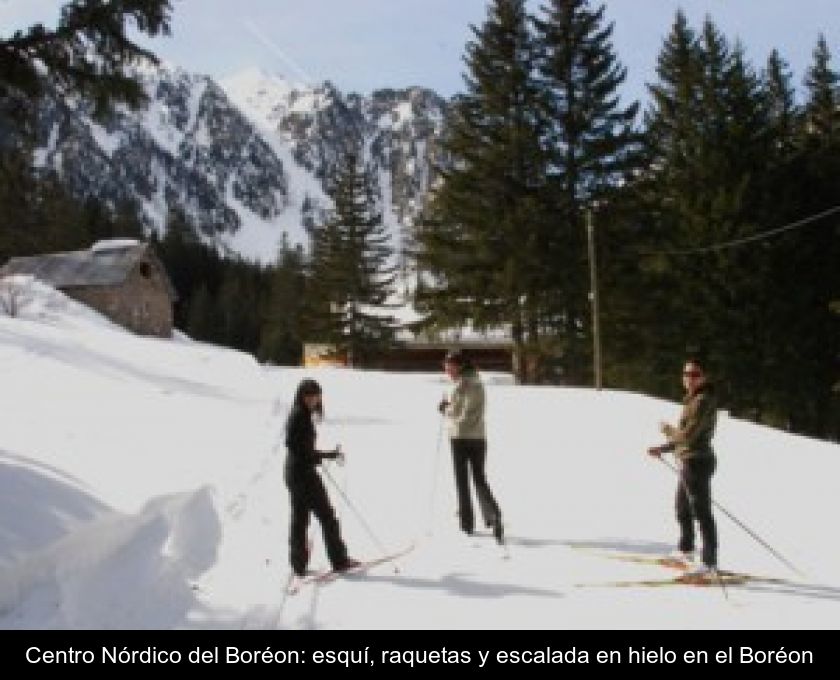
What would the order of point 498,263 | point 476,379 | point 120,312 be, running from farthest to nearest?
point 120,312
point 498,263
point 476,379

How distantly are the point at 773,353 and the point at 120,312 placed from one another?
28.6 meters

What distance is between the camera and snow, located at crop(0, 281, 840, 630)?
8289 millimetres

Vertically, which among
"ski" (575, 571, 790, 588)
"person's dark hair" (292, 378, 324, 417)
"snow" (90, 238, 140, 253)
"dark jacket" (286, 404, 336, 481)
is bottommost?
"ski" (575, 571, 790, 588)

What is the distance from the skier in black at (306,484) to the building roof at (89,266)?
39.8m

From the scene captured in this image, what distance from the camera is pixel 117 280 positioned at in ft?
155

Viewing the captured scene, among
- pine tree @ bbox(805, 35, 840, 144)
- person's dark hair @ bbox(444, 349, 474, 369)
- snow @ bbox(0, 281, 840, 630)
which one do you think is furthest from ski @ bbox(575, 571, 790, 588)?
pine tree @ bbox(805, 35, 840, 144)

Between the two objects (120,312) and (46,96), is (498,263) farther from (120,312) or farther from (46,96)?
(46,96)

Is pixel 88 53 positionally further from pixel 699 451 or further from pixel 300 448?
pixel 699 451

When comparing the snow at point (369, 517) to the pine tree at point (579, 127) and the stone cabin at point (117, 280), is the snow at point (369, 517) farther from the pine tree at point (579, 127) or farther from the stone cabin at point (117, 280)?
the stone cabin at point (117, 280)

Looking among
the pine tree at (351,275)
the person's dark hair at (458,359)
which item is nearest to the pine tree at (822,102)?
the pine tree at (351,275)

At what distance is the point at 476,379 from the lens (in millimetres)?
11336

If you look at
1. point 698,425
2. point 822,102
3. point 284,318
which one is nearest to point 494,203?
point 822,102

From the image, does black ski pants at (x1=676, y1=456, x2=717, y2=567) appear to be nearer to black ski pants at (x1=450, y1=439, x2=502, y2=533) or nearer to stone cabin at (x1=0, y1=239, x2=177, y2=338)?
black ski pants at (x1=450, y1=439, x2=502, y2=533)
